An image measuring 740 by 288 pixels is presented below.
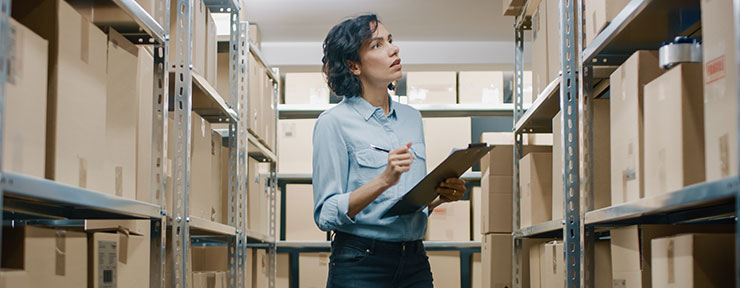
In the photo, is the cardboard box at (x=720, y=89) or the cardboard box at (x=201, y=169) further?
the cardboard box at (x=201, y=169)

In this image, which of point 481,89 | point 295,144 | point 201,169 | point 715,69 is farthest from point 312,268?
point 715,69

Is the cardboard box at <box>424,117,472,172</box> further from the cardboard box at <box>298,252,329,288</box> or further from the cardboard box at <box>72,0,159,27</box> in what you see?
the cardboard box at <box>72,0,159,27</box>

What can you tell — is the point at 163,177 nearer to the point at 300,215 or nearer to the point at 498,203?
the point at 498,203

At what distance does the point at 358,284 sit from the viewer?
1.78 meters

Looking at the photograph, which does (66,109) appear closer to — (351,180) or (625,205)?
(351,180)

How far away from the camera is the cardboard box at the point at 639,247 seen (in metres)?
1.41

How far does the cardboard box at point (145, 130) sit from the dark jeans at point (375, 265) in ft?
1.55

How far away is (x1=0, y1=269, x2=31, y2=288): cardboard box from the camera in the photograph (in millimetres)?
1102

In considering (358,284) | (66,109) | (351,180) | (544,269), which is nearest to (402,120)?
(351,180)

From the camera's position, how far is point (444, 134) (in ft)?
14.7

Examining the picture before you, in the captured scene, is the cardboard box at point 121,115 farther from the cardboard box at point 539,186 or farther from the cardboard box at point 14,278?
the cardboard box at point 539,186

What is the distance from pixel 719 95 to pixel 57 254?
1.10 m

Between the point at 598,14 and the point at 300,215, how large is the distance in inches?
122

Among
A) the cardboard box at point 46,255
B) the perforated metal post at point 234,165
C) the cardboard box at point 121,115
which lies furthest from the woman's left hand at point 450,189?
the perforated metal post at point 234,165
